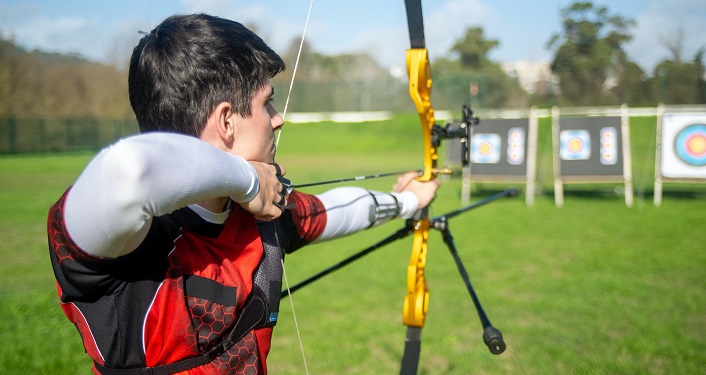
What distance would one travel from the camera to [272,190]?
2.84 ft

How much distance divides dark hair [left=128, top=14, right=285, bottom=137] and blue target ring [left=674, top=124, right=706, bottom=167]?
923 cm

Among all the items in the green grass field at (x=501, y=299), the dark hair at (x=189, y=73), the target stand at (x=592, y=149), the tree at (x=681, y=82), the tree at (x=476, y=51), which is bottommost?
the green grass field at (x=501, y=299)

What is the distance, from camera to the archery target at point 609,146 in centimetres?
898

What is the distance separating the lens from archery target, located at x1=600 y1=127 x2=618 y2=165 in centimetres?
898

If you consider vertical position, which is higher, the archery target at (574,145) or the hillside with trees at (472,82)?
the hillside with trees at (472,82)

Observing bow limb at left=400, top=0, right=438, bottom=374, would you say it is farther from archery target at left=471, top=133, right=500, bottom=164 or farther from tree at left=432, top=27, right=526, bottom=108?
tree at left=432, top=27, right=526, bottom=108

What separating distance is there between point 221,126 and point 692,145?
9386 millimetres

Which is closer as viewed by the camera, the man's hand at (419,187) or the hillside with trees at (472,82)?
the man's hand at (419,187)

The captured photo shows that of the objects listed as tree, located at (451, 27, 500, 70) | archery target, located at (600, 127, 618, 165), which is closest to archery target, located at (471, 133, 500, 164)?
archery target, located at (600, 127, 618, 165)

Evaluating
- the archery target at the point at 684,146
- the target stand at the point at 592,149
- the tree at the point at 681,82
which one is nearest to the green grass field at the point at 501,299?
the target stand at the point at 592,149

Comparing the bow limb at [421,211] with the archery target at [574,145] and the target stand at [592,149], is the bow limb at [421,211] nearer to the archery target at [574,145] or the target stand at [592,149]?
the target stand at [592,149]

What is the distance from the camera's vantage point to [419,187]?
1.84 m

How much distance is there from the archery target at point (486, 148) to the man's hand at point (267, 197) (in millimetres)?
8837

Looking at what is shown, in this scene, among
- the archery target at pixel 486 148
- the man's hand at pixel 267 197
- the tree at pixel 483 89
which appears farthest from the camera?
the tree at pixel 483 89
